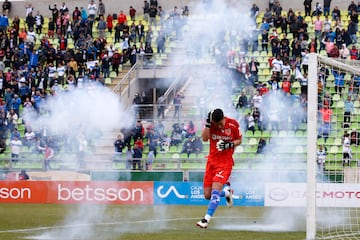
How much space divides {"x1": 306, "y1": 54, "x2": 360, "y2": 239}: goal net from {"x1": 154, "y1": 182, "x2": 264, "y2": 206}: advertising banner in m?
5.21

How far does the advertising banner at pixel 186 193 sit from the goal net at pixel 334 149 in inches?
205

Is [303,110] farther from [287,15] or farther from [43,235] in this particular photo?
[43,235]

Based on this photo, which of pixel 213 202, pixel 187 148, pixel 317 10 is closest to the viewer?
pixel 213 202

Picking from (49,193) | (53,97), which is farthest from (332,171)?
(53,97)

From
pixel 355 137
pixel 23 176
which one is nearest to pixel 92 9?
pixel 23 176

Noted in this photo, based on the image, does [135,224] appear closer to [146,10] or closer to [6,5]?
[146,10]

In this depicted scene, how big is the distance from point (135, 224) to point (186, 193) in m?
10.4

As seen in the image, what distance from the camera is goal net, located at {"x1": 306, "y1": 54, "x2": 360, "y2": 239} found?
15.1 metres

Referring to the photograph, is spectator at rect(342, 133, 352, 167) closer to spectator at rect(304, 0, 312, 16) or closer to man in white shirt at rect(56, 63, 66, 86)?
spectator at rect(304, 0, 312, 16)

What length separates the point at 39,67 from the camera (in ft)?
130

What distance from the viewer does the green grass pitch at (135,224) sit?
52.7 feet

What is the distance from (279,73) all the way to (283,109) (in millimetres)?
2923

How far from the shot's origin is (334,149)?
23594mm

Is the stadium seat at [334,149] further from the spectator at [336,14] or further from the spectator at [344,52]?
the spectator at [336,14]
